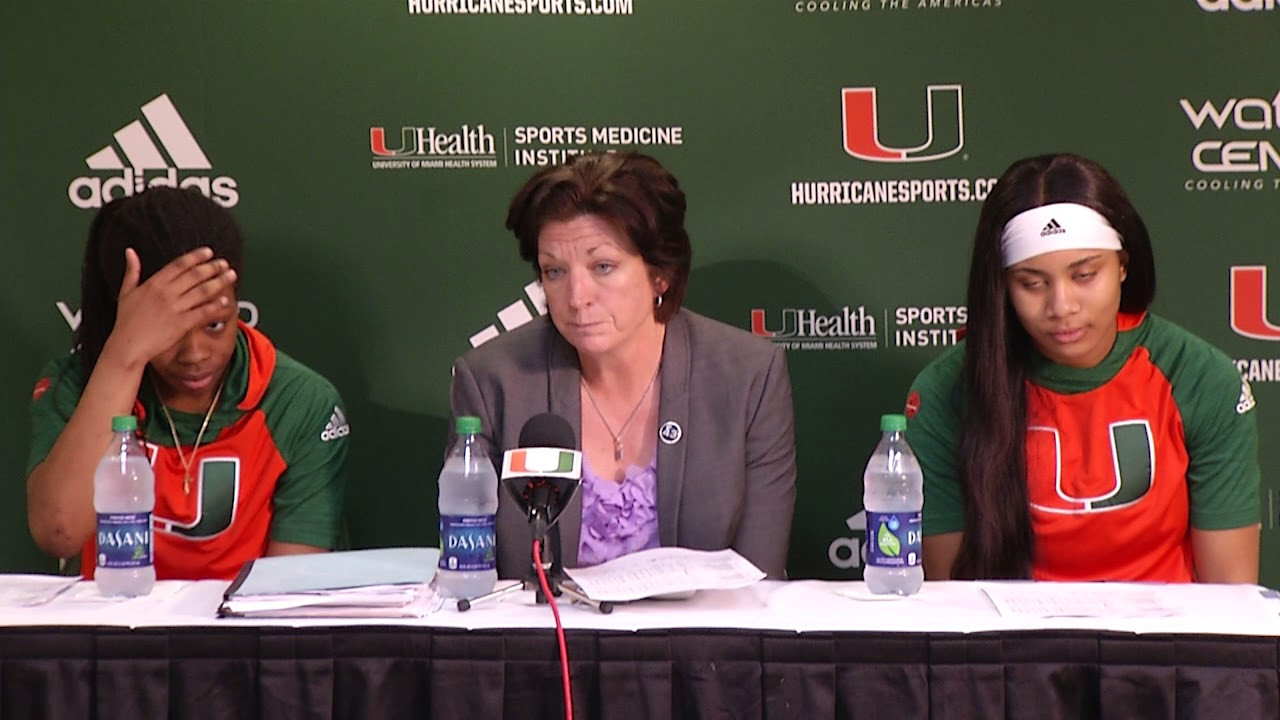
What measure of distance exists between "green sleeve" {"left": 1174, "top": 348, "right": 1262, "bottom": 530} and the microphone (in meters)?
1.26

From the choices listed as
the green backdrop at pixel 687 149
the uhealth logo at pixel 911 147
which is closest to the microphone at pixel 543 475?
the green backdrop at pixel 687 149

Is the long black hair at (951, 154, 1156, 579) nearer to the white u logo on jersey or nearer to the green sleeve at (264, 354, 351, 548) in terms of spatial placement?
the white u logo on jersey

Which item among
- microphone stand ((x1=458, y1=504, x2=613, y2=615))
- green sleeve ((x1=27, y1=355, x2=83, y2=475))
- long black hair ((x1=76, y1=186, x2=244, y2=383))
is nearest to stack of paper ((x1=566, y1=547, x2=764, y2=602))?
microphone stand ((x1=458, y1=504, x2=613, y2=615))

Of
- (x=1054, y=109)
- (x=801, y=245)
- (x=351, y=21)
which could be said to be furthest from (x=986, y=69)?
(x=351, y=21)

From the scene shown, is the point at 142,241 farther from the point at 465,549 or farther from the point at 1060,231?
the point at 1060,231

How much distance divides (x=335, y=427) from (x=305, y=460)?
9cm

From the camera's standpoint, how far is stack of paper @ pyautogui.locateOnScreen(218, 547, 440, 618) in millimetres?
1866

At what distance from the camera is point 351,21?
3.21 meters

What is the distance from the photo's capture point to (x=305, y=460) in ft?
9.02

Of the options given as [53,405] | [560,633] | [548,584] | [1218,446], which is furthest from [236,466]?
[1218,446]

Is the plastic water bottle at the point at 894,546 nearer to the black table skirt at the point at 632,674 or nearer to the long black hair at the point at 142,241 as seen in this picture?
the black table skirt at the point at 632,674

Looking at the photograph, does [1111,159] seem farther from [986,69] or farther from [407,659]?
[407,659]

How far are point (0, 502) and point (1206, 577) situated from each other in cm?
273

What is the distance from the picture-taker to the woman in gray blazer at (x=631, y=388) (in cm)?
240
